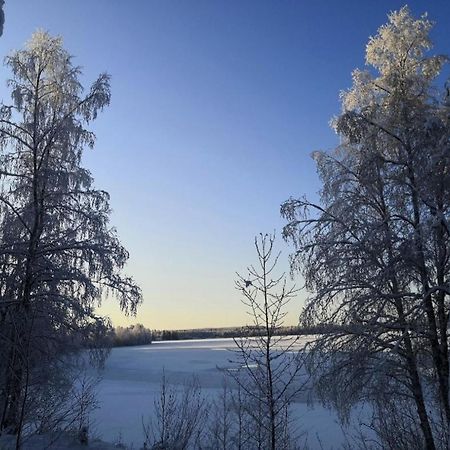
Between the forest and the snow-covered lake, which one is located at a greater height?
the forest

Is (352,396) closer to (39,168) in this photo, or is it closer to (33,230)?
(33,230)

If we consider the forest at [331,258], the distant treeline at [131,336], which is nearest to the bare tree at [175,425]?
the forest at [331,258]

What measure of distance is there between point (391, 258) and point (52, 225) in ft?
25.4

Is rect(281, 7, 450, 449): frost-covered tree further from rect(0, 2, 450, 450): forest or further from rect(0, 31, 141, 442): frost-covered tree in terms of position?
rect(0, 31, 141, 442): frost-covered tree

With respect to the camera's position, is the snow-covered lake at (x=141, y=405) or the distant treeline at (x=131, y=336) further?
the distant treeline at (x=131, y=336)

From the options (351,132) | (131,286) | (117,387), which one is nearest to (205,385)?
(117,387)

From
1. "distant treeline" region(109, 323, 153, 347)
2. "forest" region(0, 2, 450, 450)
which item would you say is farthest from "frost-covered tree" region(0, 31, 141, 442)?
"distant treeline" region(109, 323, 153, 347)

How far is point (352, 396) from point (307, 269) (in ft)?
8.78

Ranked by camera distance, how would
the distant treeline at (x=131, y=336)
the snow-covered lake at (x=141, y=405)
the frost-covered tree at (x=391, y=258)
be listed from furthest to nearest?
the distant treeline at (x=131, y=336) < the snow-covered lake at (x=141, y=405) < the frost-covered tree at (x=391, y=258)

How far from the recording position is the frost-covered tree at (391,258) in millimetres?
9648

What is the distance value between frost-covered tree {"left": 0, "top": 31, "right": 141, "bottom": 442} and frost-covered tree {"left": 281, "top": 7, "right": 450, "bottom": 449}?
4483 millimetres

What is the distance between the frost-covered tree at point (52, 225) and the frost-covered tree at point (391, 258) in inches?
177

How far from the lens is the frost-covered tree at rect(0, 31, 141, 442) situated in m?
11.3

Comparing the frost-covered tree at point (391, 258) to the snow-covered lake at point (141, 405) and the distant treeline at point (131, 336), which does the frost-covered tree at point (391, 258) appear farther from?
the distant treeline at point (131, 336)
